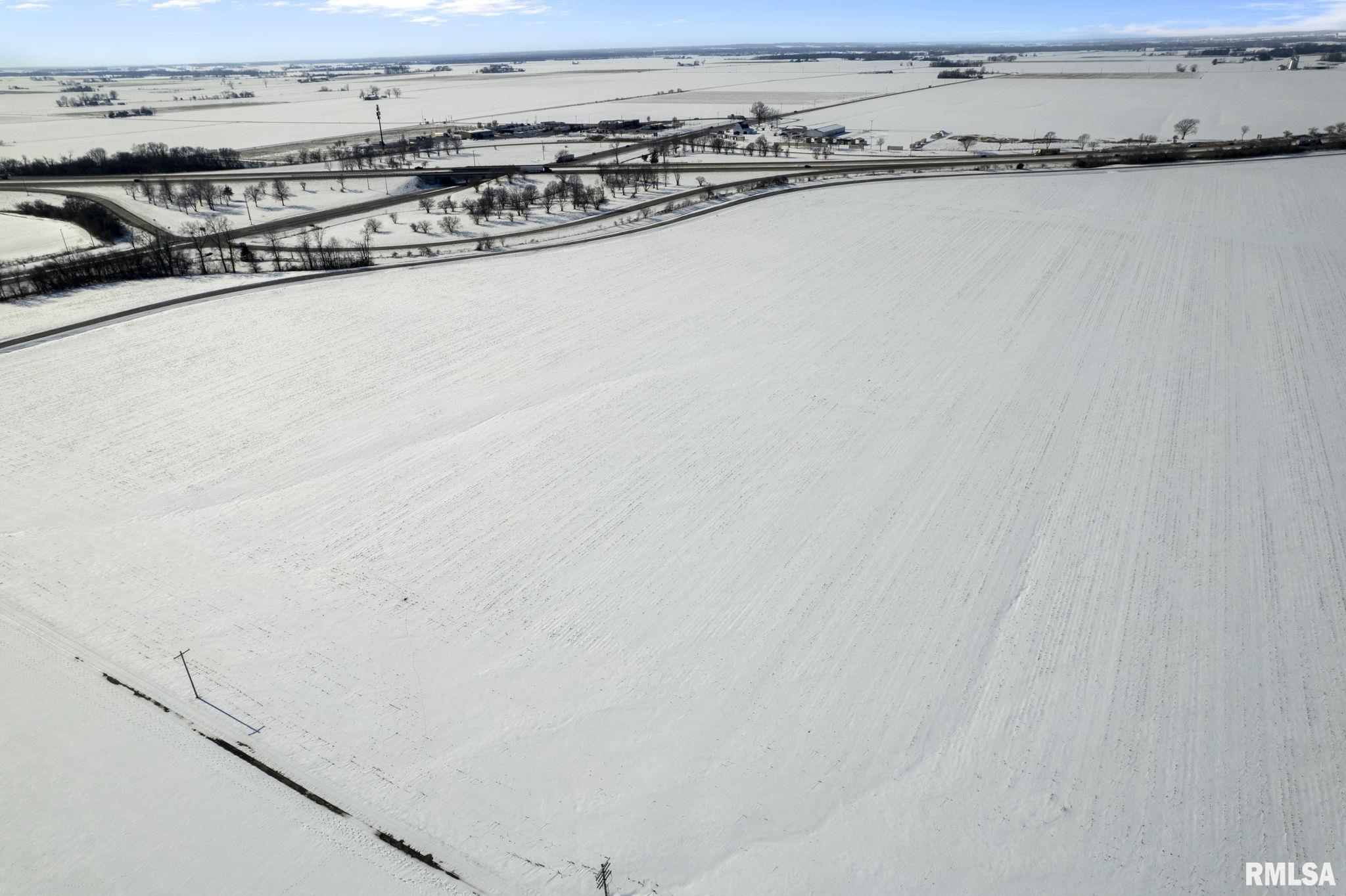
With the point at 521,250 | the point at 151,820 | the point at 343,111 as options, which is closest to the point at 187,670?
the point at 151,820

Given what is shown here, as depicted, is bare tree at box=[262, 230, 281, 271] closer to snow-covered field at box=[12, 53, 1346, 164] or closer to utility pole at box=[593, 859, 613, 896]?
snow-covered field at box=[12, 53, 1346, 164]

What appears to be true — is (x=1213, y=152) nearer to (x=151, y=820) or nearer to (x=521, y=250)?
(x=521, y=250)

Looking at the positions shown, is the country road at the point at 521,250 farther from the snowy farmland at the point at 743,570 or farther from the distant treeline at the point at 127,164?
the distant treeline at the point at 127,164

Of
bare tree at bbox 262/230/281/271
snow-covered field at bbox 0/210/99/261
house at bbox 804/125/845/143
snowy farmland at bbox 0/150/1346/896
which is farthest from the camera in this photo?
house at bbox 804/125/845/143

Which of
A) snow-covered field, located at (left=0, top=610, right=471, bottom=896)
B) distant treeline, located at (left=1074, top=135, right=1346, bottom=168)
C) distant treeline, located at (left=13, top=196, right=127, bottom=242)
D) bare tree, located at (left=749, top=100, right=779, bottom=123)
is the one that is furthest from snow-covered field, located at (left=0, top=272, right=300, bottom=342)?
bare tree, located at (left=749, top=100, right=779, bottom=123)

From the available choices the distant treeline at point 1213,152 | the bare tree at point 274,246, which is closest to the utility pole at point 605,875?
the bare tree at point 274,246

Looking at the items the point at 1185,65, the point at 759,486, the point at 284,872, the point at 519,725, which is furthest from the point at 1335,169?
the point at 1185,65

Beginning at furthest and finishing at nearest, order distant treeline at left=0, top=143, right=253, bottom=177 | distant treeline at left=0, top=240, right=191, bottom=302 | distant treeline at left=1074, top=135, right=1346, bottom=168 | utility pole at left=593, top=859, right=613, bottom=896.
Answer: distant treeline at left=0, top=143, right=253, bottom=177 → distant treeline at left=1074, top=135, right=1346, bottom=168 → distant treeline at left=0, top=240, right=191, bottom=302 → utility pole at left=593, top=859, right=613, bottom=896

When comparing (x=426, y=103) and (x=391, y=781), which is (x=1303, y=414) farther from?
(x=426, y=103)
